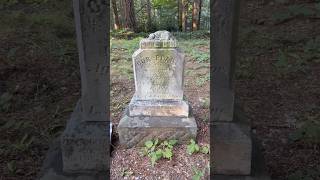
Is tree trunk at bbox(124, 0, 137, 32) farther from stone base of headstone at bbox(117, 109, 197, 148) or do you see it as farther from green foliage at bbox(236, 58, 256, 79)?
stone base of headstone at bbox(117, 109, 197, 148)

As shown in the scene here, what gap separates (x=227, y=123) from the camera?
3.18m

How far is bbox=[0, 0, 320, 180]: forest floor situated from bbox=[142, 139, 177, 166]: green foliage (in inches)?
1.8

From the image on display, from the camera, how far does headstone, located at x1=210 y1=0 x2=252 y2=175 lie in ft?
9.75

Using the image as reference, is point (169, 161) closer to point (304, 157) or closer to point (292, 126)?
point (304, 157)

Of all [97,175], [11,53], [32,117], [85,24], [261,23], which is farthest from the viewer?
[261,23]

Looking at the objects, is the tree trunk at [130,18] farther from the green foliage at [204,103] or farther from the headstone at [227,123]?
the headstone at [227,123]

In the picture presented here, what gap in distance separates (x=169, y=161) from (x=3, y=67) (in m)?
3.49

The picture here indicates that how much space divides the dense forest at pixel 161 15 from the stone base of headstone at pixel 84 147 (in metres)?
5.42

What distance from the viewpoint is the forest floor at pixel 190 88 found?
12.2 ft

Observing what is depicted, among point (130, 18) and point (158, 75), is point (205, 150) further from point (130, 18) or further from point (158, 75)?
point (130, 18)

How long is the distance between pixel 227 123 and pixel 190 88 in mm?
1982

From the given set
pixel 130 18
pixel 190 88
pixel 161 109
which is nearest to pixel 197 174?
pixel 161 109

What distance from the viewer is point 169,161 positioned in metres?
3.43

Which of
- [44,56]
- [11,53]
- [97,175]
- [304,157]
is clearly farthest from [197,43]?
[97,175]
